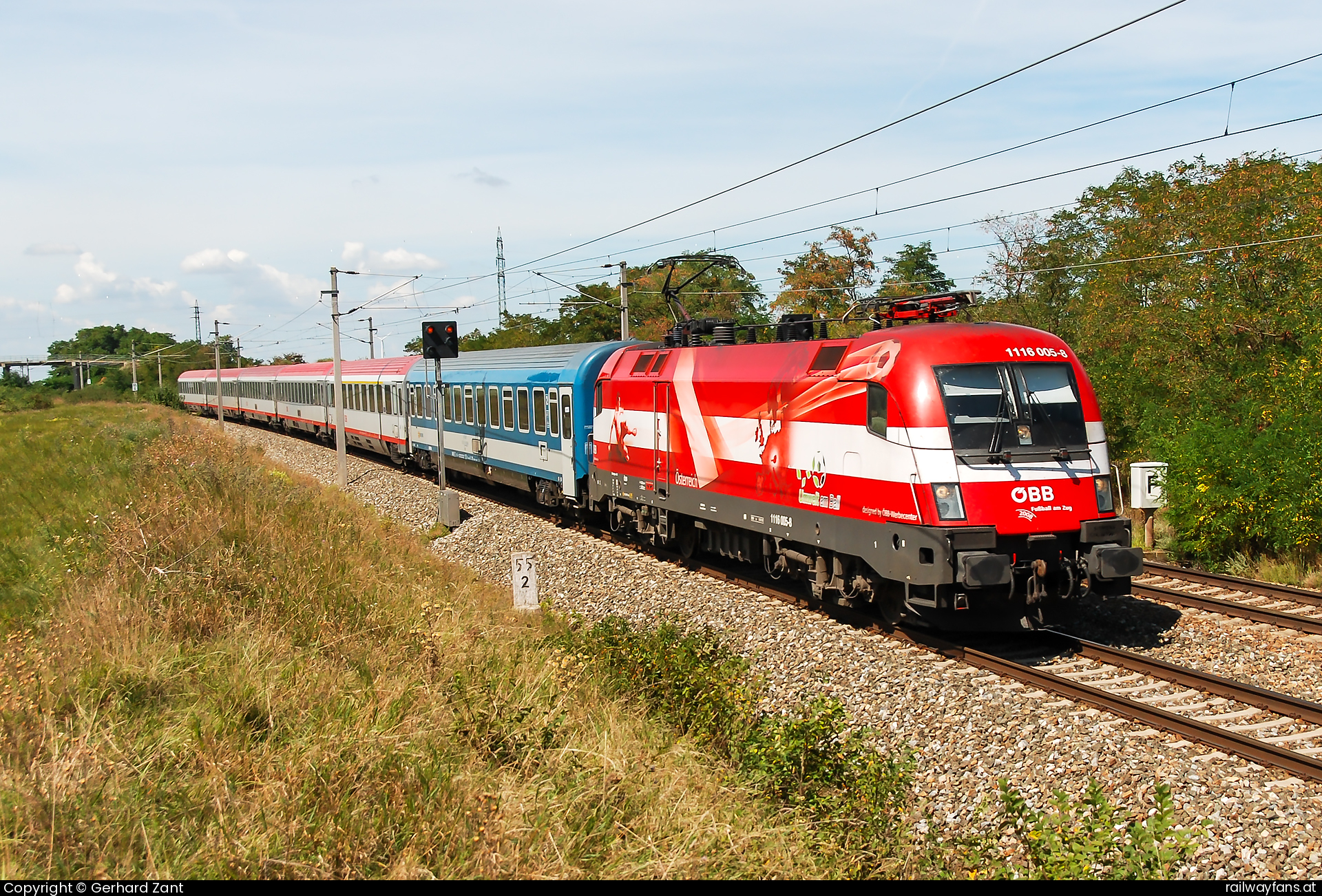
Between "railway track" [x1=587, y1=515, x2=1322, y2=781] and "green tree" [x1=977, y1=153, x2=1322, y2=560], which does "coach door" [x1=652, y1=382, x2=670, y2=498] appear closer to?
"railway track" [x1=587, y1=515, x2=1322, y2=781]

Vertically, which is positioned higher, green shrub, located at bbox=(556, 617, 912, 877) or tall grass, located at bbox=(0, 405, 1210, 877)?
tall grass, located at bbox=(0, 405, 1210, 877)

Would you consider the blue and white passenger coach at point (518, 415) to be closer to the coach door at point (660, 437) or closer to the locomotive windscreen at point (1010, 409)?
the coach door at point (660, 437)

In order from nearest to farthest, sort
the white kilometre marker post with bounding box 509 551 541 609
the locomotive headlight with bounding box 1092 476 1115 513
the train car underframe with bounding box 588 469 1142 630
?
1. the train car underframe with bounding box 588 469 1142 630
2. the locomotive headlight with bounding box 1092 476 1115 513
3. the white kilometre marker post with bounding box 509 551 541 609

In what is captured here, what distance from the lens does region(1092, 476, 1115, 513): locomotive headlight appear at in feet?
32.8

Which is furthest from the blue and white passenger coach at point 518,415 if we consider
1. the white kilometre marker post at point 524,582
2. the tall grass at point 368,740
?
the tall grass at point 368,740

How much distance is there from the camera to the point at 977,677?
927cm

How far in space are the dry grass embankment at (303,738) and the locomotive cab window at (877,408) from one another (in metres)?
4.13

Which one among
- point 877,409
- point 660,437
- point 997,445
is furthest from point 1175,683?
A: point 660,437

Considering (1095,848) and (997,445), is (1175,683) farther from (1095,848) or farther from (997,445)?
(1095,848)

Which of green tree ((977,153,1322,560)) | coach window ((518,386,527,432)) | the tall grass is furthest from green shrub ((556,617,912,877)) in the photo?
coach window ((518,386,527,432))

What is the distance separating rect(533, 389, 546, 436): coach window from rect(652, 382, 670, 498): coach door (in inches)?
193

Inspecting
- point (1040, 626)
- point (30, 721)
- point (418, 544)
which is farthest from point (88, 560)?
point (1040, 626)

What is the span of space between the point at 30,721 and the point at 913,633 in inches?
328

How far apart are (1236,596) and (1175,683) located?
388 centimetres
